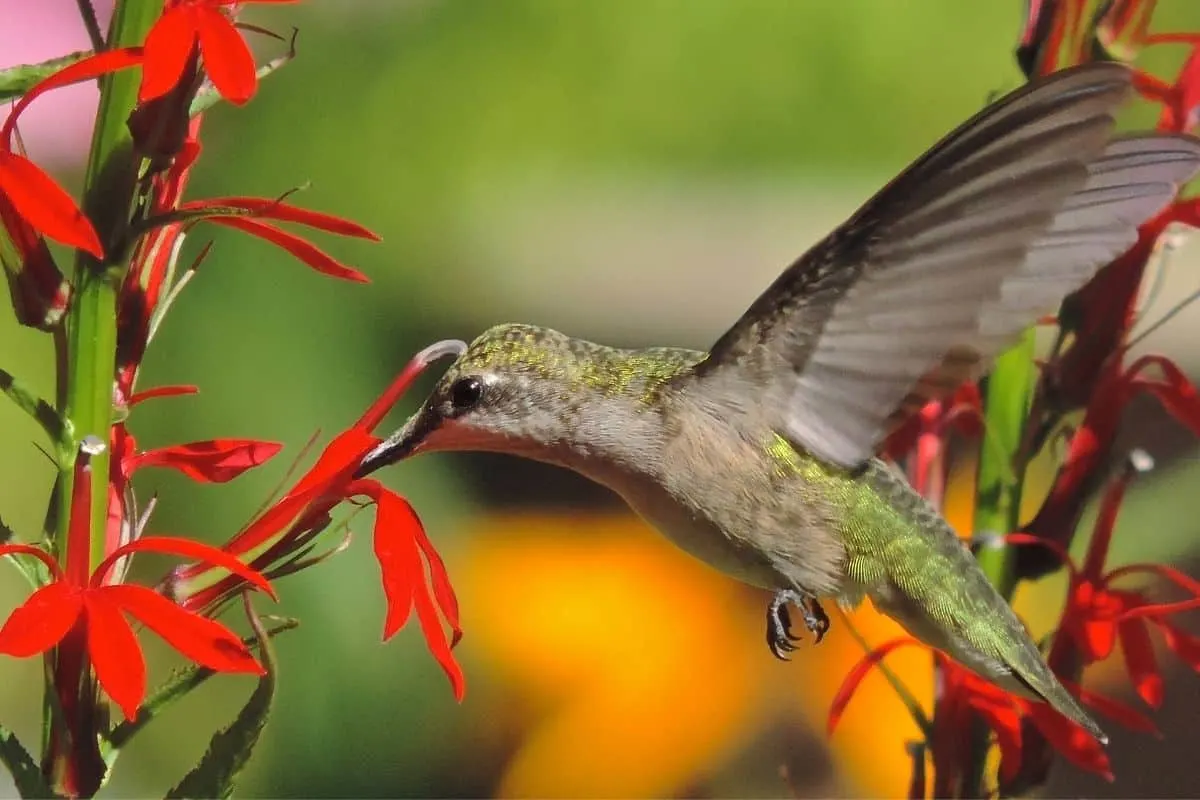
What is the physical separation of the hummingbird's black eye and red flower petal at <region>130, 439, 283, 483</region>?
0.07 metres

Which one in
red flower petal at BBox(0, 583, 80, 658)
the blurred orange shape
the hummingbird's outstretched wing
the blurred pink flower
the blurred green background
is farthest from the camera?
the blurred orange shape

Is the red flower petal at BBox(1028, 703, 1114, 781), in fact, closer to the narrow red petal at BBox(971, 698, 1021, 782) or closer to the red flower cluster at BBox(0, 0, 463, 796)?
the narrow red petal at BBox(971, 698, 1021, 782)

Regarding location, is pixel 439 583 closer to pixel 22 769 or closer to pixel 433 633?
pixel 433 633

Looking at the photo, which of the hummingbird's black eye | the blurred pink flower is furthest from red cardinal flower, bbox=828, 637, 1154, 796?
the blurred pink flower

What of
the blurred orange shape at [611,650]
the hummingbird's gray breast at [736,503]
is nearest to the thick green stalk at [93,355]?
the hummingbird's gray breast at [736,503]

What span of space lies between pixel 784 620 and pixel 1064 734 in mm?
151

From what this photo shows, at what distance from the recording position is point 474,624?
115 cm

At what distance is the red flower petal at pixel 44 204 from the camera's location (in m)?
0.32

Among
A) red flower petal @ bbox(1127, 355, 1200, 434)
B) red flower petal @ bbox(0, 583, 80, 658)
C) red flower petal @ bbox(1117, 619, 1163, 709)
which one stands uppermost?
red flower petal @ bbox(1127, 355, 1200, 434)

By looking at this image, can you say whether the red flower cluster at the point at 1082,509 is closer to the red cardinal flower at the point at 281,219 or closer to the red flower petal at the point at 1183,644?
the red flower petal at the point at 1183,644

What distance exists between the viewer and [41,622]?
32cm

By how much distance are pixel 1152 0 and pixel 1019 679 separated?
1.04 feet

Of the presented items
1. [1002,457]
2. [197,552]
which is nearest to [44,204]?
[197,552]

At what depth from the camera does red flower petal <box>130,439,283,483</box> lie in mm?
445
